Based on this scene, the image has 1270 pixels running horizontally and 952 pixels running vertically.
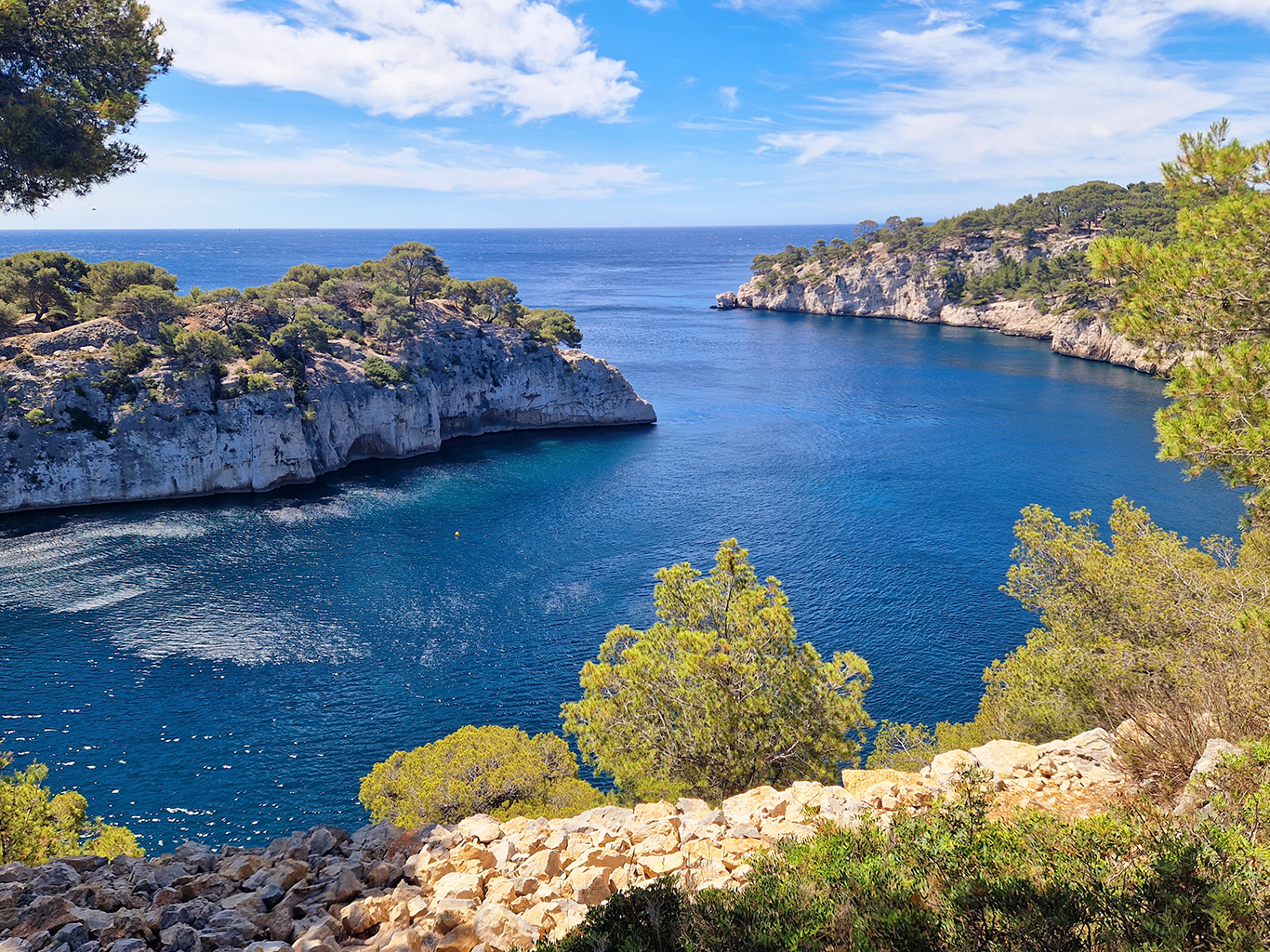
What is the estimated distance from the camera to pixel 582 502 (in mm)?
58469

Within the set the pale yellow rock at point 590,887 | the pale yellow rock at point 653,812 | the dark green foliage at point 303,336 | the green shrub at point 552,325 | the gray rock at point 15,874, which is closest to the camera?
the pale yellow rock at point 590,887

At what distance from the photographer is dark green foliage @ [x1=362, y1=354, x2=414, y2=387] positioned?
2714 inches

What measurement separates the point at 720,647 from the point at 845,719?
339 cm

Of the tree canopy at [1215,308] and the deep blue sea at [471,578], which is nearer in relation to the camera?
the tree canopy at [1215,308]

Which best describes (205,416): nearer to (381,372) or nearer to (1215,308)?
(381,372)

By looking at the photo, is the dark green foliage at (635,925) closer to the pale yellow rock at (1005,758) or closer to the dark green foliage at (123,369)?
the pale yellow rock at (1005,758)

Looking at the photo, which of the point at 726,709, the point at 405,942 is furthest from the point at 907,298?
the point at 405,942

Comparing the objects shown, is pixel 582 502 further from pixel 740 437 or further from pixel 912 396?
pixel 912 396

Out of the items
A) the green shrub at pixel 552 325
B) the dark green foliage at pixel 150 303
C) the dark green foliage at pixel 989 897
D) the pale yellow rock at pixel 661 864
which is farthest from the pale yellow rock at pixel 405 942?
the green shrub at pixel 552 325

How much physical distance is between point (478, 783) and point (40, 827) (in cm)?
961

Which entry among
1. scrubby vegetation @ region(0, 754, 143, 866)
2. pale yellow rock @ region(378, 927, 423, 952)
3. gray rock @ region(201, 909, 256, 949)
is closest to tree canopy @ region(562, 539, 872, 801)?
pale yellow rock @ region(378, 927, 423, 952)

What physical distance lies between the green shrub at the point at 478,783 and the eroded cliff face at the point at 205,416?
1869 inches

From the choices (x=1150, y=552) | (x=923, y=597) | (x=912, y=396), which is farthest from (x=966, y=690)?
(x=912, y=396)

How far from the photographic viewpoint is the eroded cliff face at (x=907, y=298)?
130000 millimetres
